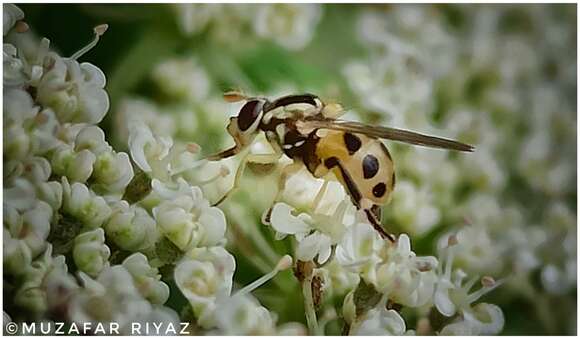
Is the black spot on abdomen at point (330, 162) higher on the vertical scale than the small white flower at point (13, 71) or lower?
lower

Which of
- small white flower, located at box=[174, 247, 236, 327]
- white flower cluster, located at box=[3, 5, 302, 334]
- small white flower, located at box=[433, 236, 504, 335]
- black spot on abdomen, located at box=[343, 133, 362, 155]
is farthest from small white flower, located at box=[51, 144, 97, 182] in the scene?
small white flower, located at box=[433, 236, 504, 335]

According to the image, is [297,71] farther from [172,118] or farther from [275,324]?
[275,324]

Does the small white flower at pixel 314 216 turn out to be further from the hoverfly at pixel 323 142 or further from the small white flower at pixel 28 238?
the small white flower at pixel 28 238

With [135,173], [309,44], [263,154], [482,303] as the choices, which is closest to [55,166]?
[135,173]

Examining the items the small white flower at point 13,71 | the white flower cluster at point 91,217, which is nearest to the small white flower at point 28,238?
the white flower cluster at point 91,217

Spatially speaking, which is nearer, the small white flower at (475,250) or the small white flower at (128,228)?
the small white flower at (128,228)

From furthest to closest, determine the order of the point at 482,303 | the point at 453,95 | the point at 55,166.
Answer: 1. the point at 453,95
2. the point at 482,303
3. the point at 55,166
